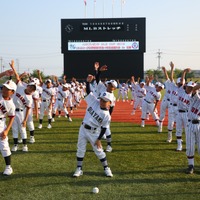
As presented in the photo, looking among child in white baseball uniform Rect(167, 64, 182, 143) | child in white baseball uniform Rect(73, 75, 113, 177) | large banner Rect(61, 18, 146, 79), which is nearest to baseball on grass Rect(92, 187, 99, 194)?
child in white baseball uniform Rect(73, 75, 113, 177)

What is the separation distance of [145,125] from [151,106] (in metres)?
1.54

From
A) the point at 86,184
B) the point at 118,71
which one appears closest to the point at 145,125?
the point at 86,184

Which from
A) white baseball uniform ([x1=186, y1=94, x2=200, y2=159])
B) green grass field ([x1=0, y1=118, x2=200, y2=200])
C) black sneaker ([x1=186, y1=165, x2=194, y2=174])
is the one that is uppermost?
white baseball uniform ([x1=186, y1=94, x2=200, y2=159])

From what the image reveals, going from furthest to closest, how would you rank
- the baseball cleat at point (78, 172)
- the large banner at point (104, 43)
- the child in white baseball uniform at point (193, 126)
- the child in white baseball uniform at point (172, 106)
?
the large banner at point (104, 43) < the child in white baseball uniform at point (172, 106) < the child in white baseball uniform at point (193, 126) < the baseball cleat at point (78, 172)

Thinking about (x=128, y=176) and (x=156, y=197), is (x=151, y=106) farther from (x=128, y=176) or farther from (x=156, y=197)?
(x=156, y=197)

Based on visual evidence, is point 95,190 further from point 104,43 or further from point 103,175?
point 104,43

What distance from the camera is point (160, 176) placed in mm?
7012

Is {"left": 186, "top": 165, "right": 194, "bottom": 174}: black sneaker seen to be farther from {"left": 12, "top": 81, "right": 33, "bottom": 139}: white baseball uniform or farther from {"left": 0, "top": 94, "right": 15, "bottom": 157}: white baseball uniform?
{"left": 12, "top": 81, "right": 33, "bottom": 139}: white baseball uniform

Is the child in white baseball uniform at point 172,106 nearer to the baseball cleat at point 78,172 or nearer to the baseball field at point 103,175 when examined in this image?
the baseball field at point 103,175

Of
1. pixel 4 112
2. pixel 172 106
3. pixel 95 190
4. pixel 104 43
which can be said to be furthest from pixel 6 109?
pixel 104 43

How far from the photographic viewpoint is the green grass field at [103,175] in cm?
588

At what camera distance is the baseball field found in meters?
5.88

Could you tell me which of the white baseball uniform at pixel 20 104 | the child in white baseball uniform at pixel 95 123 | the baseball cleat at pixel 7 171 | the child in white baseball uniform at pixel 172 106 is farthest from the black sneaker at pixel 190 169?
the white baseball uniform at pixel 20 104

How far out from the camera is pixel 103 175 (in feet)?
23.0
